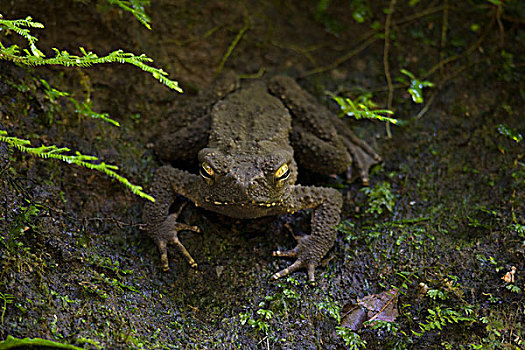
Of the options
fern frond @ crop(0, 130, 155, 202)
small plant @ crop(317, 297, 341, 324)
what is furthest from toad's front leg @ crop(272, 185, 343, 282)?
fern frond @ crop(0, 130, 155, 202)

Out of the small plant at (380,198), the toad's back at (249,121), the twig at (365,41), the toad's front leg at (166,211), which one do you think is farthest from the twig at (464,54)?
the toad's front leg at (166,211)

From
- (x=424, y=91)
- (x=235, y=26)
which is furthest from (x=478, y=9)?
(x=235, y=26)

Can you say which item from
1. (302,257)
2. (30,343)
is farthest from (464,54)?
(30,343)

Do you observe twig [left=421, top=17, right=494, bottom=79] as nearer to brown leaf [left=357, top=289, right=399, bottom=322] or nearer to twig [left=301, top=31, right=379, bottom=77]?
twig [left=301, top=31, right=379, bottom=77]

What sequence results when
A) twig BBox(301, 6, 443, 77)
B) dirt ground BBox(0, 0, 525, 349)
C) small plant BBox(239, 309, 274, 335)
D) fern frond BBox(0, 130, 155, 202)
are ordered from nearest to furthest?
fern frond BBox(0, 130, 155, 202) → dirt ground BBox(0, 0, 525, 349) → small plant BBox(239, 309, 274, 335) → twig BBox(301, 6, 443, 77)

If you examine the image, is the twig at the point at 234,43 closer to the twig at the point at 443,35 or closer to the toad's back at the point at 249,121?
the toad's back at the point at 249,121

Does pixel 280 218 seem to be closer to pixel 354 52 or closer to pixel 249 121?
pixel 249 121

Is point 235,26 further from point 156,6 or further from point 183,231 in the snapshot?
point 183,231
